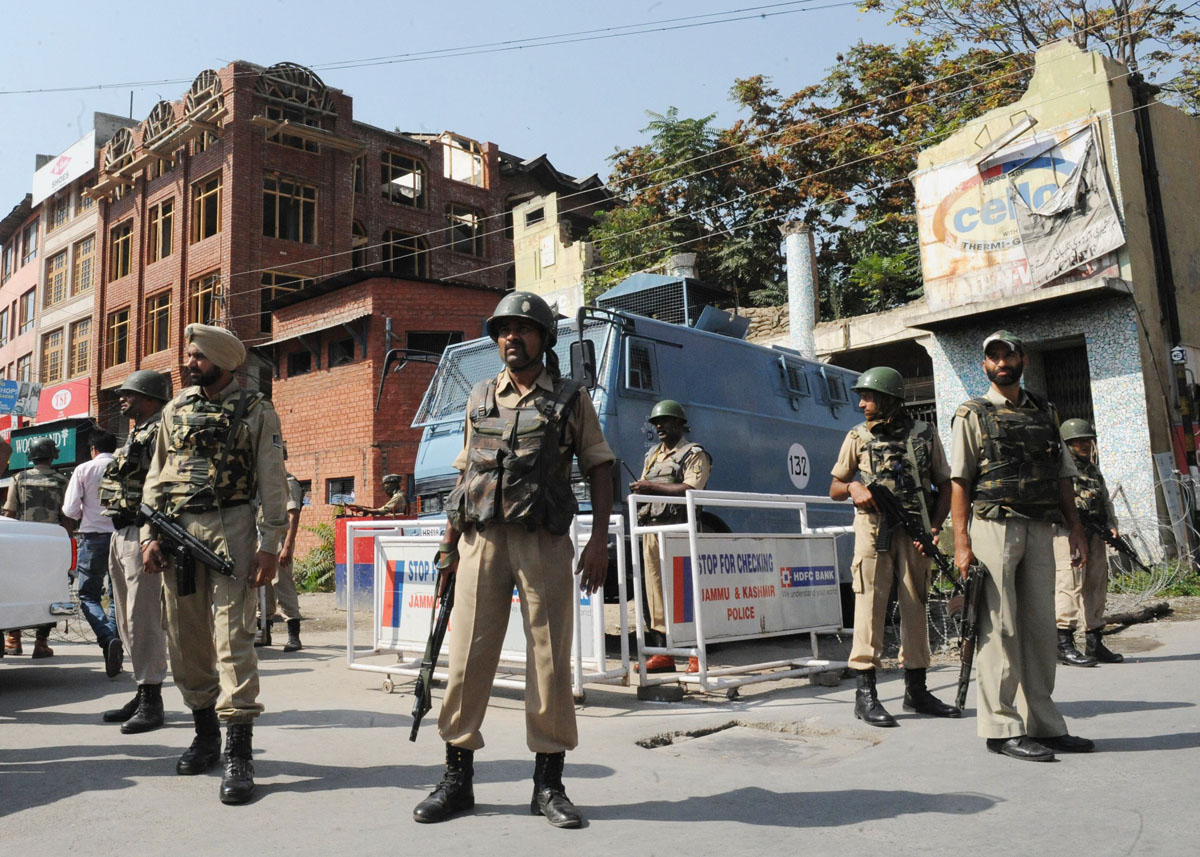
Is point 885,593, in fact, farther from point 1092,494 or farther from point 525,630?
point 1092,494

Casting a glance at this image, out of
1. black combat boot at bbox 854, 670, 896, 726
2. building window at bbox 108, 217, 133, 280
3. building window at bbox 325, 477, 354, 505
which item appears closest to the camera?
black combat boot at bbox 854, 670, 896, 726

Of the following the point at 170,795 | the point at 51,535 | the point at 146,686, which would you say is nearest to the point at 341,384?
the point at 51,535

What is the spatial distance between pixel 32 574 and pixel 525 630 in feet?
14.9

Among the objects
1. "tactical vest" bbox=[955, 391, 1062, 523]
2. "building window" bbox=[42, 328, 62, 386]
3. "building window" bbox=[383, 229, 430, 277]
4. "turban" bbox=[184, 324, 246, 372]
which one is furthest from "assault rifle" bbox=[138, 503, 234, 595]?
"building window" bbox=[42, 328, 62, 386]

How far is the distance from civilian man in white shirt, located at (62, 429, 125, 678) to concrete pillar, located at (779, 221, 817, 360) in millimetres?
13475

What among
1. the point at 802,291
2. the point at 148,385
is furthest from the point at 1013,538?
the point at 802,291

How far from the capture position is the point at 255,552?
4.06m

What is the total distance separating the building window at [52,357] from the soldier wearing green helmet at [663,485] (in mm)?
35534

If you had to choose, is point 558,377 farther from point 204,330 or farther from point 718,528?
point 718,528

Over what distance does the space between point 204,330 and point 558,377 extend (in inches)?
64.5

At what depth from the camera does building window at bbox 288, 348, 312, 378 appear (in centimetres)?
2508

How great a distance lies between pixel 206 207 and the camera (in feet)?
94.0

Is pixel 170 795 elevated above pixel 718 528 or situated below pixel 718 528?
below

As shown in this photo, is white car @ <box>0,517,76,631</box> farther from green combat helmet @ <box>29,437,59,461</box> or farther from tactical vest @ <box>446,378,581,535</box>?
tactical vest @ <box>446,378,581,535</box>
